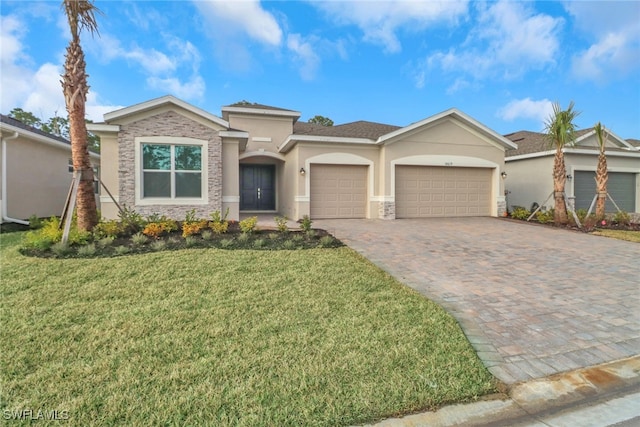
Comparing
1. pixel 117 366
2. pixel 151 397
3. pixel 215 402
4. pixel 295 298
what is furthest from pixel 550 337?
pixel 117 366

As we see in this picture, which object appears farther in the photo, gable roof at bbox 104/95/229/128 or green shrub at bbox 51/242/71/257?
gable roof at bbox 104/95/229/128

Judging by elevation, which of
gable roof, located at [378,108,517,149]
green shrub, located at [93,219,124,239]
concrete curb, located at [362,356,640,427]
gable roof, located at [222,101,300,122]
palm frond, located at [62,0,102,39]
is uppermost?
gable roof, located at [222,101,300,122]

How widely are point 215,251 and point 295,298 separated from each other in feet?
9.32

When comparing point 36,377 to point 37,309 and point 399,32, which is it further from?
point 399,32

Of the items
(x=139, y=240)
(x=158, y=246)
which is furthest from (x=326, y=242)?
(x=139, y=240)

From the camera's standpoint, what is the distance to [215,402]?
2.42 metres

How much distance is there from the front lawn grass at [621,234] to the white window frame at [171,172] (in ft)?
43.3

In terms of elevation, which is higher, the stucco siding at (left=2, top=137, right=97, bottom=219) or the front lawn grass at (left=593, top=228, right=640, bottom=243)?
the stucco siding at (left=2, top=137, right=97, bottom=219)

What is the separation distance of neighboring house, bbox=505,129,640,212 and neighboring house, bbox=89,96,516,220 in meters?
2.95

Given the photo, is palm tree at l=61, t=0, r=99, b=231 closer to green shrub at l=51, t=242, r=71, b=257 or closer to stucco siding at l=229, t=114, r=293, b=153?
green shrub at l=51, t=242, r=71, b=257

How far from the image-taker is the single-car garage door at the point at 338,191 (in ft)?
42.2

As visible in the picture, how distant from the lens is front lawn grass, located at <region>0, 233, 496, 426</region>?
241cm

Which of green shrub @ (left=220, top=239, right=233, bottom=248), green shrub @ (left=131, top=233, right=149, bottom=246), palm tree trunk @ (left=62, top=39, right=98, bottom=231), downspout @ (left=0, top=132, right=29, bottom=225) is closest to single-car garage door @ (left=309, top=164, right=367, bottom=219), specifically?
green shrub @ (left=220, top=239, right=233, bottom=248)

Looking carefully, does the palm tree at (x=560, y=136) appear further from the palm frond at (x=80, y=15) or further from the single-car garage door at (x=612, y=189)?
the palm frond at (x=80, y=15)
